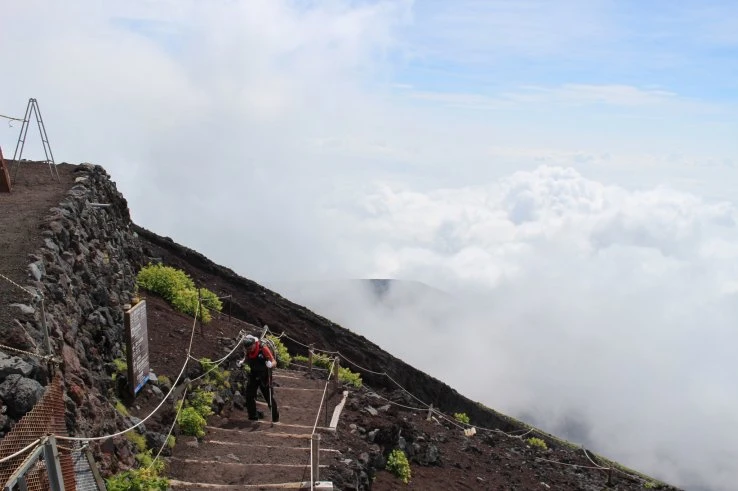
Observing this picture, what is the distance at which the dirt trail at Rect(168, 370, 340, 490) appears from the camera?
11555 mm

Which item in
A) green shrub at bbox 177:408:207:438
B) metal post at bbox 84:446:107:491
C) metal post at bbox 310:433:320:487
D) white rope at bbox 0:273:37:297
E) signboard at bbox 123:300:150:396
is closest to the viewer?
metal post at bbox 84:446:107:491

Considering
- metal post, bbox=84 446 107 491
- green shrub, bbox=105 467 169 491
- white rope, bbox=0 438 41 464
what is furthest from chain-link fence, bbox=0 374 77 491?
green shrub, bbox=105 467 169 491

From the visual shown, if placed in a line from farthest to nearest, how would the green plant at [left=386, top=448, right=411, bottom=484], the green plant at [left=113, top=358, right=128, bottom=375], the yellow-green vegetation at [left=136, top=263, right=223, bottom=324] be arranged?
the yellow-green vegetation at [left=136, top=263, right=223, bottom=324] → the green plant at [left=386, top=448, right=411, bottom=484] → the green plant at [left=113, top=358, right=128, bottom=375]

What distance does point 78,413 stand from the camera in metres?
9.57

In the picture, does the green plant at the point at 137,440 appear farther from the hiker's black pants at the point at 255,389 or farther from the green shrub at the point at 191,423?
the hiker's black pants at the point at 255,389

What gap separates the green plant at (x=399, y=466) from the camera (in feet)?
47.8

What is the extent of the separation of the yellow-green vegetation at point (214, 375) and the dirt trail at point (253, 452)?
66 centimetres

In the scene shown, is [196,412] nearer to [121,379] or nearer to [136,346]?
[121,379]

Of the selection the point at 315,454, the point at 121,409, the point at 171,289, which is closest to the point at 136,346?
the point at 121,409

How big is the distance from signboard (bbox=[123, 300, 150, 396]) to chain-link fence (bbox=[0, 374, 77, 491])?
328 cm

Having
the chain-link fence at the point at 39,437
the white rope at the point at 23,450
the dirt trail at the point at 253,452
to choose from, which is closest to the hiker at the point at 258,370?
the dirt trail at the point at 253,452

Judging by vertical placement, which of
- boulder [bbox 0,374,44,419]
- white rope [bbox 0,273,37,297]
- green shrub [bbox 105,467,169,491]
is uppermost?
white rope [bbox 0,273,37,297]

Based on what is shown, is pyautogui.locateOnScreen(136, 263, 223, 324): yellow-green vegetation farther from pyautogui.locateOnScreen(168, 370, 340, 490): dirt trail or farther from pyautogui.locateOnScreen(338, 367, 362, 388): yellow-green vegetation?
pyautogui.locateOnScreen(338, 367, 362, 388): yellow-green vegetation

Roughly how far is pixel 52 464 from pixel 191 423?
6113 millimetres
